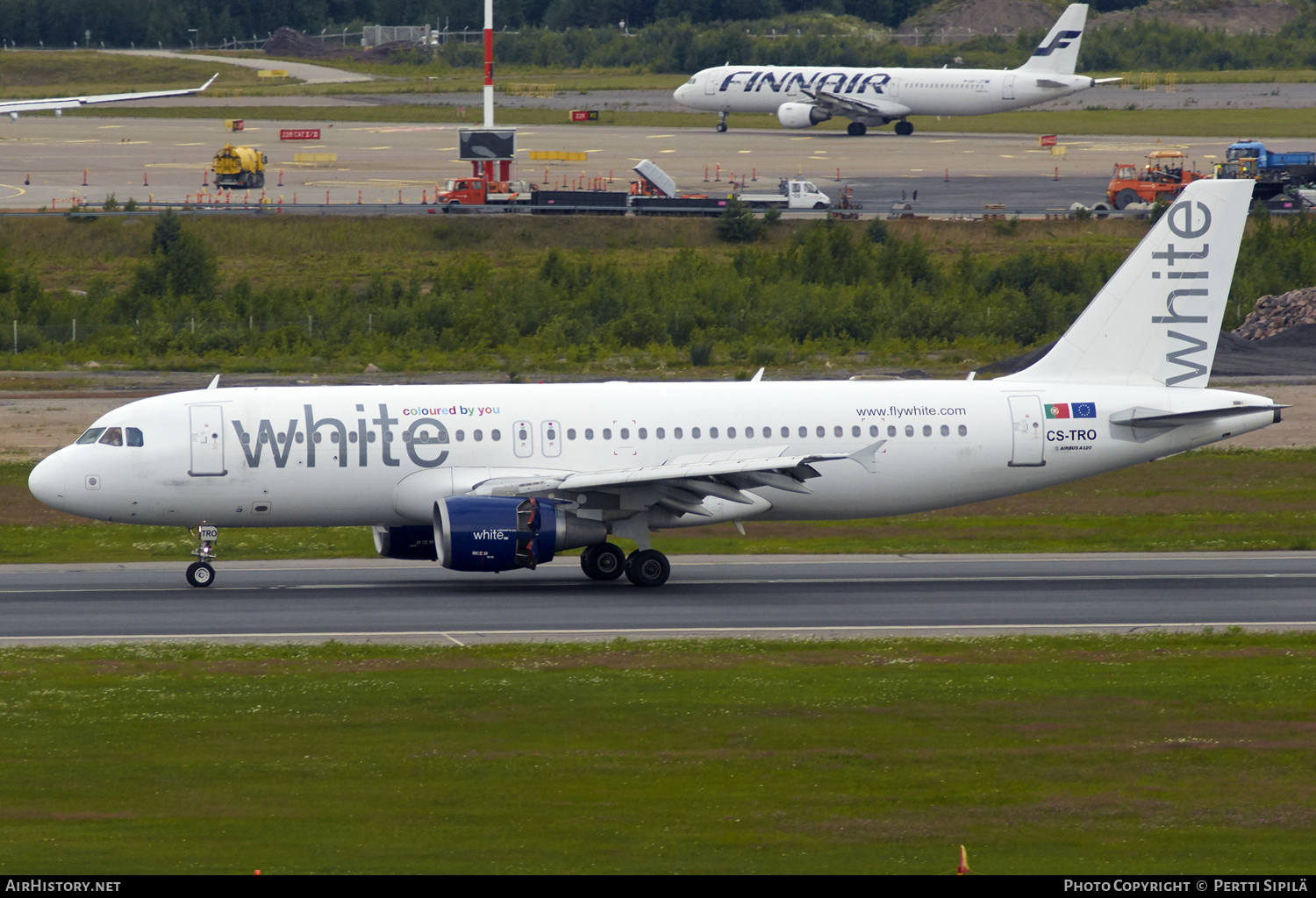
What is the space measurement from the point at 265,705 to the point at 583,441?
11.9m

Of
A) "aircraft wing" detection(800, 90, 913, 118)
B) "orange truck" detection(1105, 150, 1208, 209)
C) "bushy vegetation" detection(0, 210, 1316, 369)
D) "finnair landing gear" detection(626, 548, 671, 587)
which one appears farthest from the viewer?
"aircraft wing" detection(800, 90, 913, 118)

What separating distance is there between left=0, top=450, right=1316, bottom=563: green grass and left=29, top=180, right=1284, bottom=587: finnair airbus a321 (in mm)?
4225

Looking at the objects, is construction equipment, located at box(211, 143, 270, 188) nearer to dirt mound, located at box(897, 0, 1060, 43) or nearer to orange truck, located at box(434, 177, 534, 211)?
orange truck, located at box(434, 177, 534, 211)

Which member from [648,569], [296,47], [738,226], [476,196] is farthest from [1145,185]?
[296,47]

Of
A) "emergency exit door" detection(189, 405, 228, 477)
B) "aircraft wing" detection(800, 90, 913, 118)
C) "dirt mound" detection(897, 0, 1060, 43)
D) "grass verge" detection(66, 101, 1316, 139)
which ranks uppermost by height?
"dirt mound" detection(897, 0, 1060, 43)

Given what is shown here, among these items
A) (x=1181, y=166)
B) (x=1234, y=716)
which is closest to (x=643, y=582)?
(x=1234, y=716)

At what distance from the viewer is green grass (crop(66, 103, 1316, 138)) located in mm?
125875

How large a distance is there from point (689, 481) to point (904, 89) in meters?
95.0

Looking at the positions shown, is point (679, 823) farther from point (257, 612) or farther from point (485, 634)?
point (257, 612)

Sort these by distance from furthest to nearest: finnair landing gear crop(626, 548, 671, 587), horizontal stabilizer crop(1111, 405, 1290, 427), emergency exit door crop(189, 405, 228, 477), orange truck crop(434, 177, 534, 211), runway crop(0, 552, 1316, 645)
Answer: orange truck crop(434, 177, 534, 211) < horizontal stabilizer crop(1111, 405, 1290, 427) < finnair landing gear crop(626, 548, 671, 587) < emergency exit door crop(189, 405, 228, 477) < runway crop(0, 552, 1316, 645)

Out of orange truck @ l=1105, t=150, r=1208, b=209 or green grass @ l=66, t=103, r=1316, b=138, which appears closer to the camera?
orange truck @ l=1105, t=150, r=1208, b=209

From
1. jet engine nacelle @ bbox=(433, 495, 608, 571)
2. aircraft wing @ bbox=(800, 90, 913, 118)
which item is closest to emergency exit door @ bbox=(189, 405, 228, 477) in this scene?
jet engine nacelle @ bbox=(433, 495, 608, 571)

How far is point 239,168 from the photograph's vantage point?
Result: 9850 centimetres

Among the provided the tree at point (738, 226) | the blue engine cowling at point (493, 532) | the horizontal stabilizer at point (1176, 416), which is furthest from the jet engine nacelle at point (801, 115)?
the blue engine cowling at point (493, 532)
